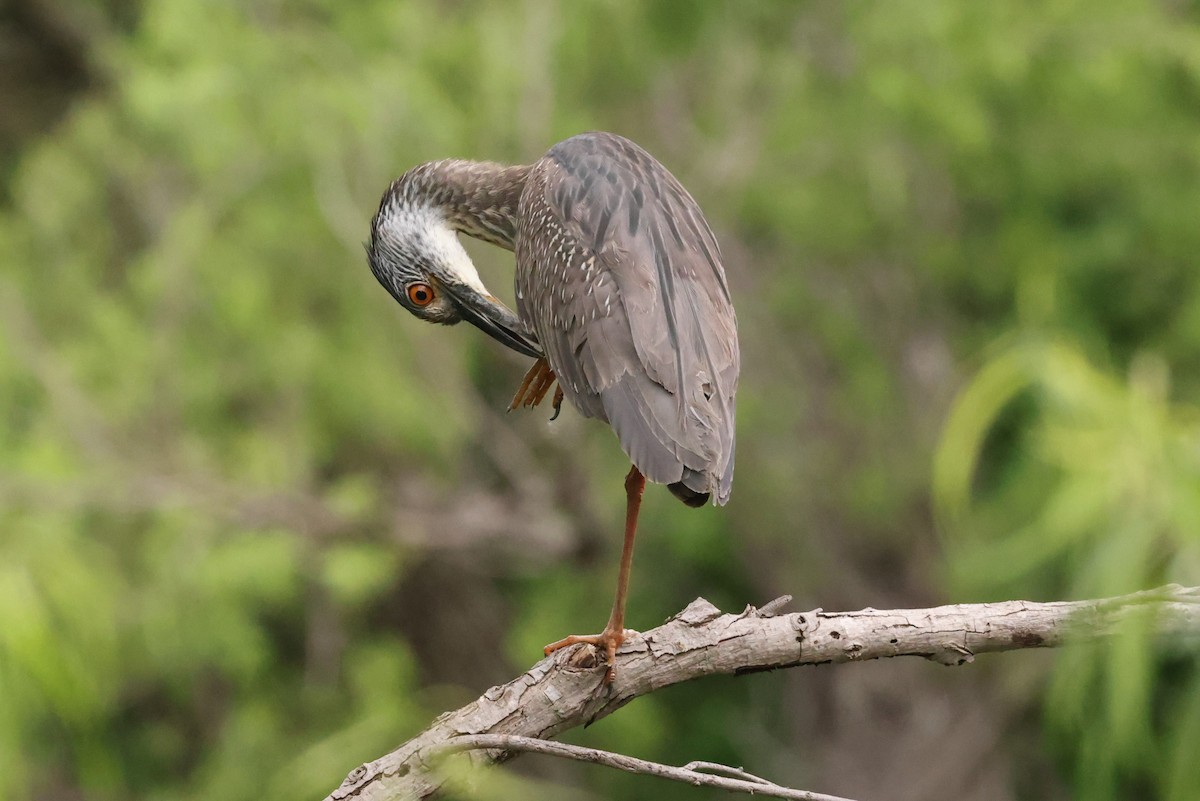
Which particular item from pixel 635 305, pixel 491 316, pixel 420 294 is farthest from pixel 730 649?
pixel 420 294

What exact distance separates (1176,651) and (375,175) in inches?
164

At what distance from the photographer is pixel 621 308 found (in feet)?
10.6

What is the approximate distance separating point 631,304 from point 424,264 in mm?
1316

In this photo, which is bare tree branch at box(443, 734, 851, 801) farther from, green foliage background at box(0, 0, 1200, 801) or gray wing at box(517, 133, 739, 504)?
green foliage background at box(0, 0, 1200, 801)

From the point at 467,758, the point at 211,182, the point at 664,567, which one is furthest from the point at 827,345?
the point at 467,758

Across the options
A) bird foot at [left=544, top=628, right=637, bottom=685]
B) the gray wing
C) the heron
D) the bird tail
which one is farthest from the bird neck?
bird foot at [left=544, top=628, right=637, bottom=685]

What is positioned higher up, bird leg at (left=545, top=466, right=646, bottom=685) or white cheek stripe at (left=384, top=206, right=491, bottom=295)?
white cheek stripe at (left=384, top=206, right=491, bottom=295)

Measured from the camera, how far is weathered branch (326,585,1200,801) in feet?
8.73

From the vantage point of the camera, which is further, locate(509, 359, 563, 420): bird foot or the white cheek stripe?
the white cheek stripe

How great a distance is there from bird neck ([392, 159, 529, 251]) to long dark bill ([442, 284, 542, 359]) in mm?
223

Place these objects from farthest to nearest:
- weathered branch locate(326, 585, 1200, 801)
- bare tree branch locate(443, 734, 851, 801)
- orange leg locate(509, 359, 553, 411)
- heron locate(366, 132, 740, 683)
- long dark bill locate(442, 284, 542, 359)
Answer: long dark bill locate(442, 284, 542, 359)
orange leg locate(509, 359, 553, 411)
heron locate(366, 132, 740, 683)
weathered branch locate(326, 585, 1200, 801)
bare tree branch locate(443, 734, 851, 801)

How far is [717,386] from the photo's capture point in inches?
123

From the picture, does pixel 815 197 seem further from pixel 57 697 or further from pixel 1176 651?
pixel 57 697

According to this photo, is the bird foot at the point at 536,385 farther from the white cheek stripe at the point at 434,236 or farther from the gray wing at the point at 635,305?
the white cheek stripe at the point at 434,236
